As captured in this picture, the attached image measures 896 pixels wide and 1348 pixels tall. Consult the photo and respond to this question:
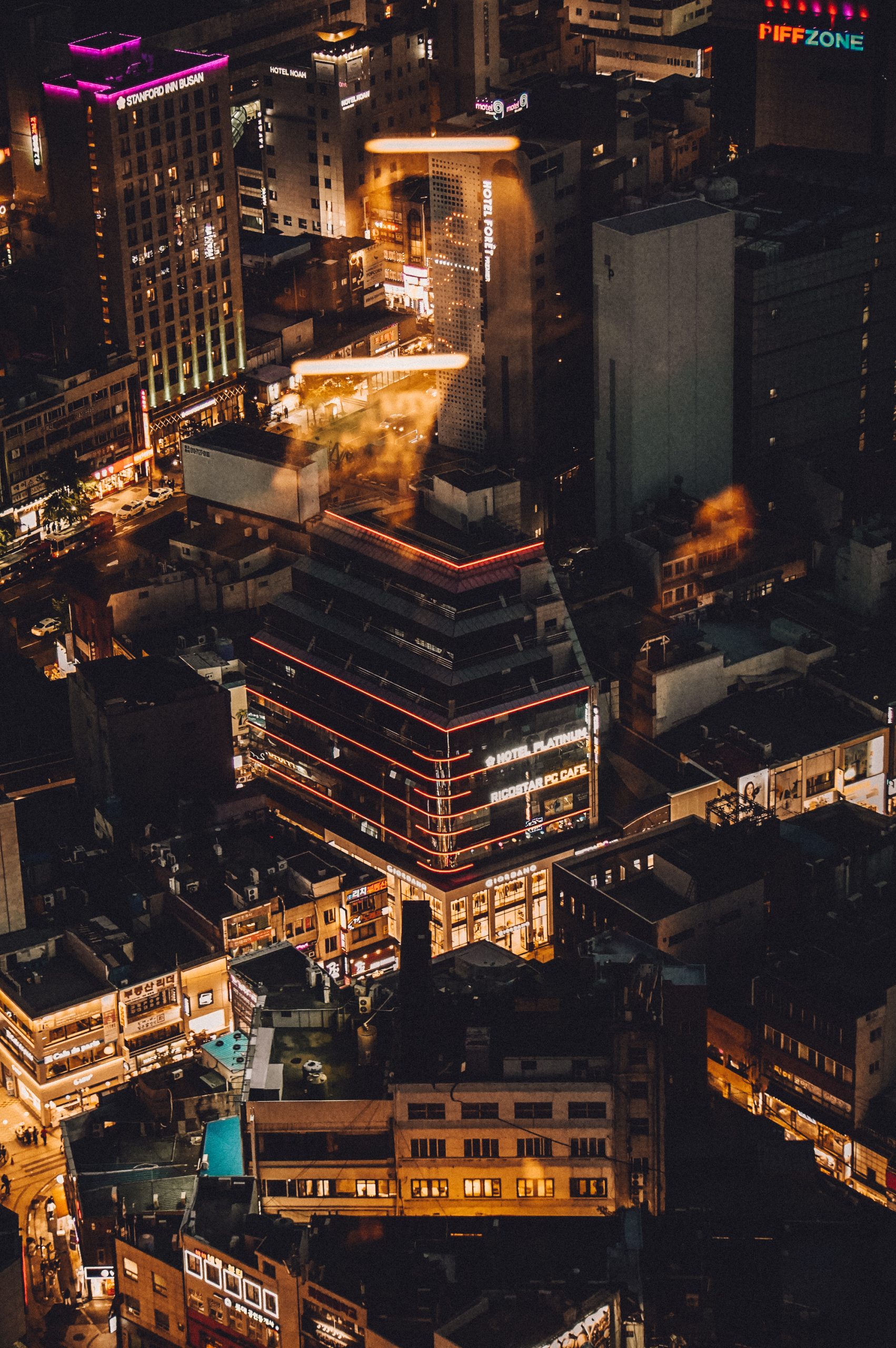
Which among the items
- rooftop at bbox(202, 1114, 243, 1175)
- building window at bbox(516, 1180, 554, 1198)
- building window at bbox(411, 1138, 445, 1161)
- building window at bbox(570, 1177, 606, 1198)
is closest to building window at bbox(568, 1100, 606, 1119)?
building window at bbox(570, 1177, 606, 1198)

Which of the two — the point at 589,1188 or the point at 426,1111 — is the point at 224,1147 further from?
the point at 589,1188

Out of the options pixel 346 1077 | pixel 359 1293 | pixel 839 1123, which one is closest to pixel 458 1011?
pixel 346 1077

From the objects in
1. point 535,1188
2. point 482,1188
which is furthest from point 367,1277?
point 535,1188

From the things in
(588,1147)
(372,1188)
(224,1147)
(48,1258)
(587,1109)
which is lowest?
(48,1258)

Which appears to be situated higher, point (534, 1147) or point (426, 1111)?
point (426, 1111)

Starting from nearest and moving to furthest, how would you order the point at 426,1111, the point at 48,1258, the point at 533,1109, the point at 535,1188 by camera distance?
the point at 533,1109 < the point at 426,1111 < the point at 535,1188 < the point at 48,1258

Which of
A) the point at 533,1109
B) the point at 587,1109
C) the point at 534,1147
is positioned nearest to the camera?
the point at 533,1109

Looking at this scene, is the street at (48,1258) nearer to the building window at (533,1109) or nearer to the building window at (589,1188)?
the building window at (533,1109)

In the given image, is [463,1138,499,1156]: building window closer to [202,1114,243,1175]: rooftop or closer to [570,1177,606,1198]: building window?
[570,1177,606,1198]: building window
